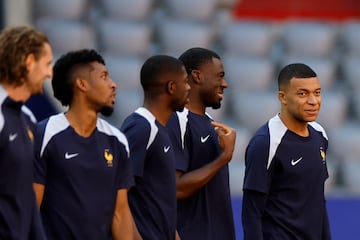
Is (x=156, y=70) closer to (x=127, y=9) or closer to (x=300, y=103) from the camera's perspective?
(x=300, y=103)

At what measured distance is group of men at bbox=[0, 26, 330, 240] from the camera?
5816 mm

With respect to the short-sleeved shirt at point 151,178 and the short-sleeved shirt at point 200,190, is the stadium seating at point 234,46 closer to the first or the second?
the short-sleeved shirt at point 200,190

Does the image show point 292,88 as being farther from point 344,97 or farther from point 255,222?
point 344,97

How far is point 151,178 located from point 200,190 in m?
0.52

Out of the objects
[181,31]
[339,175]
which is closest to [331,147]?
[339,175]

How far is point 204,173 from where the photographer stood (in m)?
7.10

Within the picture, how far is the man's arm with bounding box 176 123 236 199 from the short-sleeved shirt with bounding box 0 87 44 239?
1.40 m

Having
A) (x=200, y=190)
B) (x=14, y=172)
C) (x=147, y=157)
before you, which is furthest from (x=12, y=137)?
(x=200, y=190)

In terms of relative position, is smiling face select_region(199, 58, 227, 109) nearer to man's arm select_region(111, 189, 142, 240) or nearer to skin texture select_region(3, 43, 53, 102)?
man's arm select_region(111, 189, 142, 240)

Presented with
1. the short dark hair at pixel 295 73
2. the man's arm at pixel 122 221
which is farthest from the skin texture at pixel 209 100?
the man's arm at pixel 122 221

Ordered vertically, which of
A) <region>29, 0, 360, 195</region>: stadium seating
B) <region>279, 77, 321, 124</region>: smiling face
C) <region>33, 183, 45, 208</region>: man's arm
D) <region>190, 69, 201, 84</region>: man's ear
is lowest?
<region>29, 0, 360, 195</region>: stadium seating

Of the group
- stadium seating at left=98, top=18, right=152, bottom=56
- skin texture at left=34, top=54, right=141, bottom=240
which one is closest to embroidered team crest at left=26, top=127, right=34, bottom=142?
skin texture at left=34, top=54, right=141, bottom=240

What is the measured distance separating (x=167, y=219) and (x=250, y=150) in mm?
709

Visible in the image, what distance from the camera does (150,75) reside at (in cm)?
702
